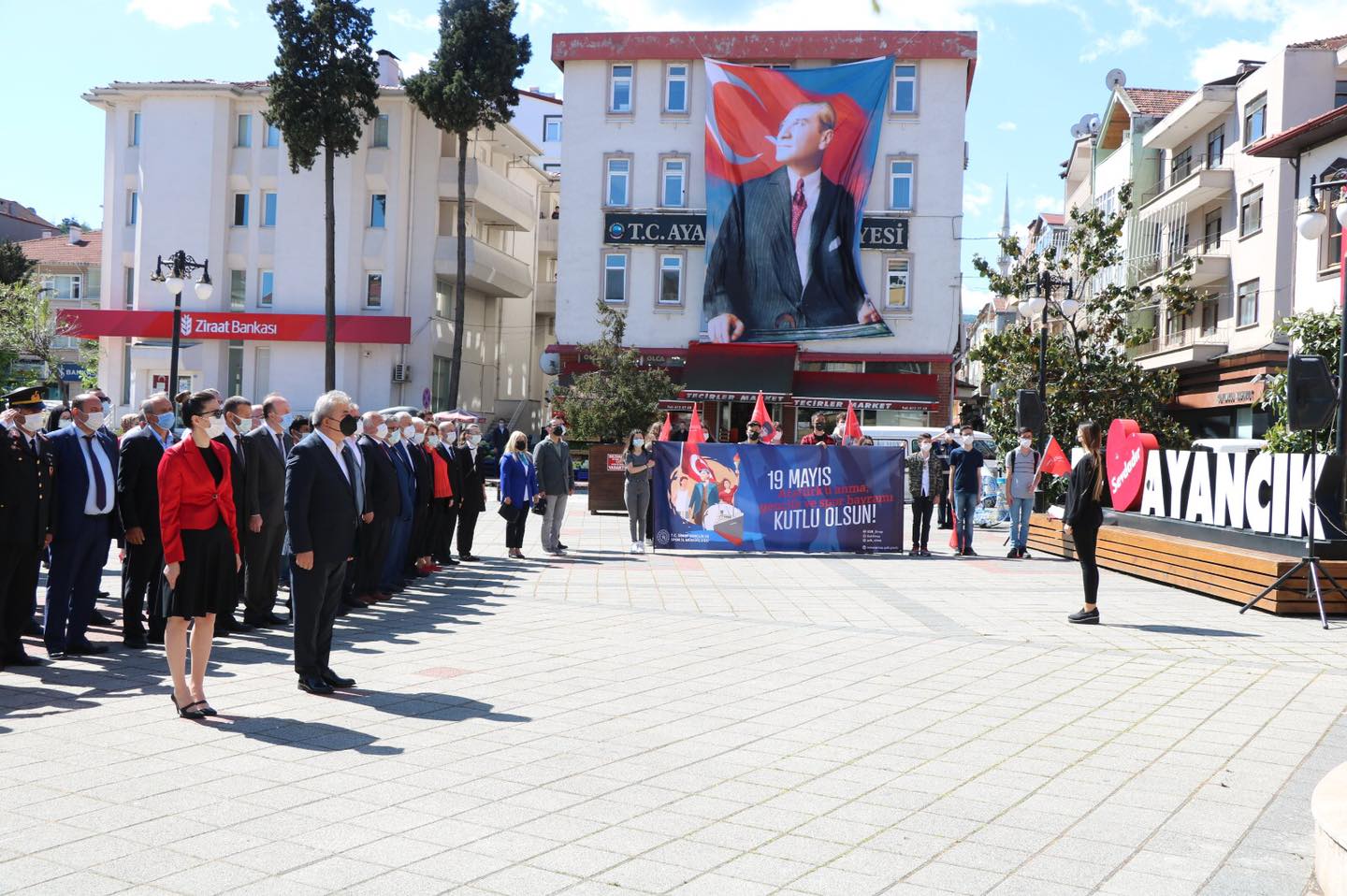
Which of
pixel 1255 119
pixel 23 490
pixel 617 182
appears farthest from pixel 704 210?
pixel 23 490

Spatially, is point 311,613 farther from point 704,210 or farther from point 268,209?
point 268,209

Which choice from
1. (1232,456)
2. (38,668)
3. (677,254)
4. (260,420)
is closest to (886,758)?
(38,668)

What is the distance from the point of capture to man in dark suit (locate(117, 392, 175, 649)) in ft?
31.3

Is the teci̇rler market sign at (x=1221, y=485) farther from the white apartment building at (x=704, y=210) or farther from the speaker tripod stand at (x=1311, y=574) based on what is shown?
the white apartment building at (x=704, y=210)

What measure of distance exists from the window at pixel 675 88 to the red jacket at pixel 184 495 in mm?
38973

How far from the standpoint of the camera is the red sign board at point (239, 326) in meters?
43.8

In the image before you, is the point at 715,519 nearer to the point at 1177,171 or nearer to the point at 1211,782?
the point at 1211,782

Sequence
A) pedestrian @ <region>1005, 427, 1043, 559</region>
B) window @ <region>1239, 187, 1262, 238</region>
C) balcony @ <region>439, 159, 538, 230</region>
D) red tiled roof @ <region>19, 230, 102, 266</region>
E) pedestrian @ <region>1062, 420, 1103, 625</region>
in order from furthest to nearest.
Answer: red tiled roof @ <region>19, 230, 102, 266</region> < balcony @ <region>439, 159, 538, 230</region> < window @ <region>1239, 187, 1262, 238</region> < pedestrian @ <region>1005, 427, 1043, 559</region> < pedestrian @ <region>1062, 420, 1103, 625</region>

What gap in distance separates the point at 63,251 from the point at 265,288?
29.2m

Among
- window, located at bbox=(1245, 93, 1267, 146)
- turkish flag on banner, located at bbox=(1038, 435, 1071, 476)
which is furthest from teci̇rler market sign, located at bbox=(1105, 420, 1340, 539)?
window, located at bbox=(1245, 93, 1267, 146)

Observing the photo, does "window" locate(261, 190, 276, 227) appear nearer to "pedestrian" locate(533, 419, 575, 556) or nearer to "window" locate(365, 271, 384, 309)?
"window" locate(365, 271, 384, 309)

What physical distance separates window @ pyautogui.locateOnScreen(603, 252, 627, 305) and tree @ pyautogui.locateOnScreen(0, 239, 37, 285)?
116ft

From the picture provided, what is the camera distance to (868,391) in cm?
4238

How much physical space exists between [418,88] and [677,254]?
35.3ft
